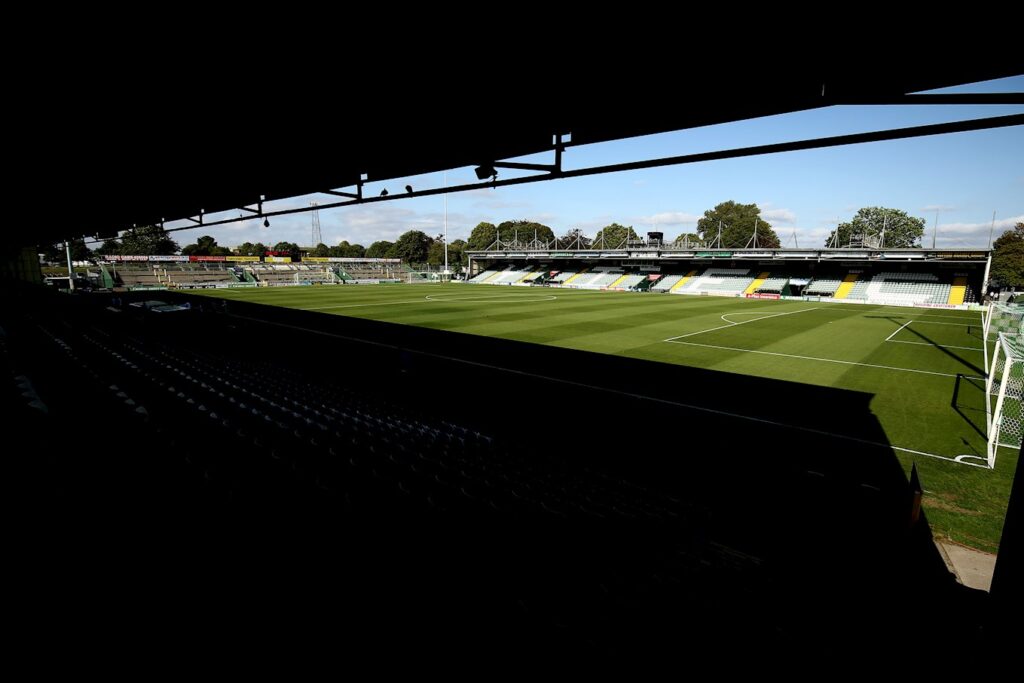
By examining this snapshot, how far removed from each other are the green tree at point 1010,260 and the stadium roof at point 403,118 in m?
69.4

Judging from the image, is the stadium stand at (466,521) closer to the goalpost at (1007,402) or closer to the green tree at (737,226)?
the goalpost at (1007,402)

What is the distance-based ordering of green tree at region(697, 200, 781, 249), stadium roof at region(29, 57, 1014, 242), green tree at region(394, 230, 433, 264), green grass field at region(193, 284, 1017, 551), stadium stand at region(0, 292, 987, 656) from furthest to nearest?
green tree at region(394, 230, 433, 264) < green tree at region(697, 200, 781, 249) < green grass field at region(193, 284, 1017, 551) < stadium roof at region(29, 57, 1014, 242) < stadium stand at region(0, 292, 987, 656)

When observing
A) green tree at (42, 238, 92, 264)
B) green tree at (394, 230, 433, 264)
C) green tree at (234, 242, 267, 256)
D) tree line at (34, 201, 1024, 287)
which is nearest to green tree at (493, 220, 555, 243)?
tree line at (34, 201, 1024, 287)

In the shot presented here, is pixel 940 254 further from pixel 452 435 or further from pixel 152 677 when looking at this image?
pixel 152 677

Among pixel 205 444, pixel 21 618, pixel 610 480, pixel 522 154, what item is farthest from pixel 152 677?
pixel 522 154

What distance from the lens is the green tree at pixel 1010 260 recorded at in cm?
4950

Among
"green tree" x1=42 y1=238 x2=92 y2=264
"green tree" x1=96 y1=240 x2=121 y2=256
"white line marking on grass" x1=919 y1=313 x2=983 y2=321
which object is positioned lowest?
"white line marking on grass" x1=919 y1=313 x2=983 y2=321

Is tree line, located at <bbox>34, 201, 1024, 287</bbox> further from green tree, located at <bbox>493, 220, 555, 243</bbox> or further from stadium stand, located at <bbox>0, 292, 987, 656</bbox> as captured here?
stadium stand, located at <bbox>0, 292, 987, 656</bbox>

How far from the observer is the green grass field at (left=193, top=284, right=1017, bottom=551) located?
6918mm

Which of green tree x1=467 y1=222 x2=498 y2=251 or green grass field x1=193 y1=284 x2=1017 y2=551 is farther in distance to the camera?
green tree x1=467 y1=222 x2=498 y2=251

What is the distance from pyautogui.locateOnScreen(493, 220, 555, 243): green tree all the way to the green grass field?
77305 mm

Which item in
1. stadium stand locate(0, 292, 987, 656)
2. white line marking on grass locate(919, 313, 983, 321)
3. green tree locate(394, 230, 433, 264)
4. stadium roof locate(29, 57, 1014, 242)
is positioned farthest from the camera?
green tree locate(394, 230, 433, 264)

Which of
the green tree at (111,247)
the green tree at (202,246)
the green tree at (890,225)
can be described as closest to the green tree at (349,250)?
the green tree at (202,246)

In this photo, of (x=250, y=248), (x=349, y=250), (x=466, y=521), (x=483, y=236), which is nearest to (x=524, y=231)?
(x=483, y=236)
